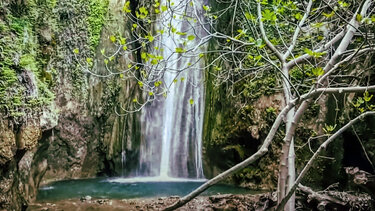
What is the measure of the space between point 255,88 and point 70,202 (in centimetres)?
495

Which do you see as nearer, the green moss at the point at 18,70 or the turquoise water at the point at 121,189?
the green moss at the point at 18,70

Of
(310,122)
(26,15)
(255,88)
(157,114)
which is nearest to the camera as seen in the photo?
(26,15)

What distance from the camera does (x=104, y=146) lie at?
9.23 m

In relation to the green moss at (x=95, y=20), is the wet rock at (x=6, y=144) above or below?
below

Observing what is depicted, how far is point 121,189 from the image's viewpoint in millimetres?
7113

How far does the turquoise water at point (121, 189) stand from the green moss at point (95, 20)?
3.63 meters

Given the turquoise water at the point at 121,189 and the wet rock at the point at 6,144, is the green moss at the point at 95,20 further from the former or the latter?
the wet rock at the point at 6,144

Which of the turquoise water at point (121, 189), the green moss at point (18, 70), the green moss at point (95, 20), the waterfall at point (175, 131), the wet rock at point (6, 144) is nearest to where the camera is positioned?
the wet rock at point (6, 144)

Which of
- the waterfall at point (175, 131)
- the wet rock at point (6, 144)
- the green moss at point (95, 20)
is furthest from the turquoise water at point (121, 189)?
the green moss at point (95, 20)

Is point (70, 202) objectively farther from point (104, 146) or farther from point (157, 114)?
point (157, 114)

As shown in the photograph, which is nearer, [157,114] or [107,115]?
[107,115]

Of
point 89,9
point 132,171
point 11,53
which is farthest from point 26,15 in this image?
point 132,171

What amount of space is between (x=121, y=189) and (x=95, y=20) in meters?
4.70

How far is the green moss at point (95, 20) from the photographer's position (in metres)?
8.68
